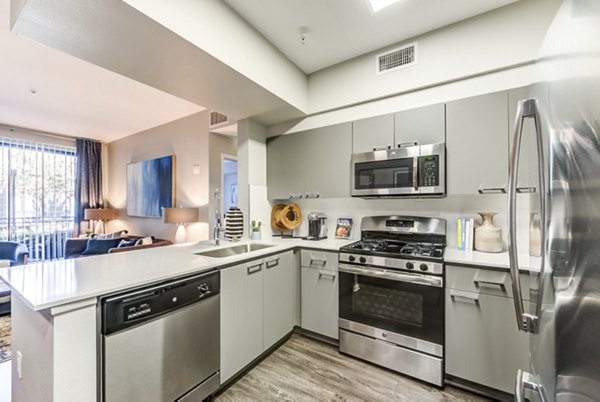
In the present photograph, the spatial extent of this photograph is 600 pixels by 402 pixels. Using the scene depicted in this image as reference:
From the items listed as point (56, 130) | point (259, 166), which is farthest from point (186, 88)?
point (56, 130)

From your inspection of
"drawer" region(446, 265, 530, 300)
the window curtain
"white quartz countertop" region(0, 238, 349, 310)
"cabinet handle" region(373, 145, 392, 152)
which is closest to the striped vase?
"white quartz countertop" region(0, 238, 349, 310)

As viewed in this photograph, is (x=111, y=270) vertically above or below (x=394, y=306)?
above

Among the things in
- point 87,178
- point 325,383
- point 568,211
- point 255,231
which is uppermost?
point 87,178

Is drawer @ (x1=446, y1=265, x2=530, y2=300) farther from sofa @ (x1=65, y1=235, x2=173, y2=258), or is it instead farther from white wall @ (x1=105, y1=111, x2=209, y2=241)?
sofa @ (x1=65, y1=235, x2=173, y2=258)

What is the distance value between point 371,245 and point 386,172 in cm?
67

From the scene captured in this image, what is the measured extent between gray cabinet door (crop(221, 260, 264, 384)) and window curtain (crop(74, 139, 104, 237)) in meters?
5.71

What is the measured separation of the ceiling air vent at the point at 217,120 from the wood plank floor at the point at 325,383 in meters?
3.18

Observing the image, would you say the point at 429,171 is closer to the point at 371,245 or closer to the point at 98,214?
the point at 371,245

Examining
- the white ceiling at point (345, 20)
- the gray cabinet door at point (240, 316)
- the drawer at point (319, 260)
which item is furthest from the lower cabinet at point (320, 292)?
the white ceiling at point (345, 20)

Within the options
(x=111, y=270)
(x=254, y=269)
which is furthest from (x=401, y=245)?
(x=111, y=270)

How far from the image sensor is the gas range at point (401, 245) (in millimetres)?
1867

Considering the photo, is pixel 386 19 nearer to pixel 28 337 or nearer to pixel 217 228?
pixel 217 228

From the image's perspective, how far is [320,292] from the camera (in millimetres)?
2379

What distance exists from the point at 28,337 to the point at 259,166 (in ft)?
7.53
